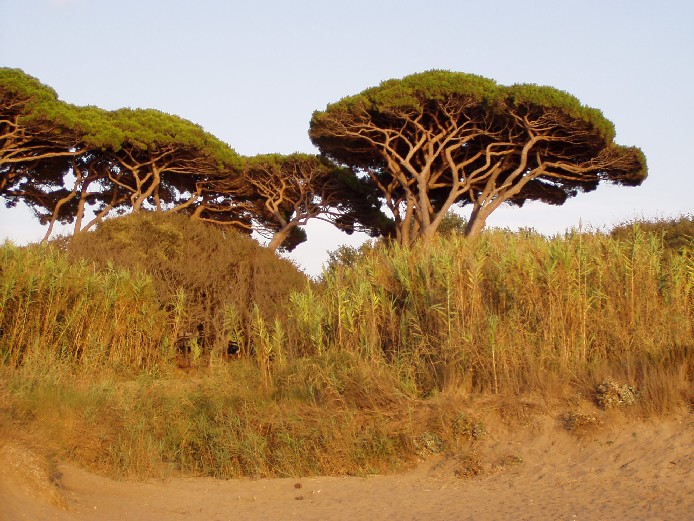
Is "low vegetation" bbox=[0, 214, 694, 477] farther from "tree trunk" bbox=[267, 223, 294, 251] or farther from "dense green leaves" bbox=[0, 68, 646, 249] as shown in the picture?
"tree trunk" bbox=[267, 223, 294, 251]

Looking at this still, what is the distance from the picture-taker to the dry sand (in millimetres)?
6234

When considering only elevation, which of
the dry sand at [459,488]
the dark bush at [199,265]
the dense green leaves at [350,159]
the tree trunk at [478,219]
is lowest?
the dry sand at [459,488]

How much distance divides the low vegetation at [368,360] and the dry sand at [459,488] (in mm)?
224

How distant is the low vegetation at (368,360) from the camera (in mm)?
7949

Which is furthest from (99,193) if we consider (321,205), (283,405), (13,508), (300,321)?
(13,508)

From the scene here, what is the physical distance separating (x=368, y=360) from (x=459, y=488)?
2.64 m

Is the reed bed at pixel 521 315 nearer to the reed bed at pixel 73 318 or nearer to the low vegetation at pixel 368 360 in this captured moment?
the low vegetation at pixel 368 360

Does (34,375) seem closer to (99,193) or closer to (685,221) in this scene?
(685,221)

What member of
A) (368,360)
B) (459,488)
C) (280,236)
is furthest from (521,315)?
(280,236)

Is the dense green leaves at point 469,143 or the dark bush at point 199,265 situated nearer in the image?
the dark bush at point 199,265

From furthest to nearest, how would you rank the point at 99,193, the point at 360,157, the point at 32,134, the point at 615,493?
the point at 99,193 < the point at 360,157 < the point at 32,134 < the point at 615,493

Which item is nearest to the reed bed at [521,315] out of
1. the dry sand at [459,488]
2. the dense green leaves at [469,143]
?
the dry sand at [459,488]

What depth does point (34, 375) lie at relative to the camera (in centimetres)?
890

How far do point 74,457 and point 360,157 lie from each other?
16942 mm
